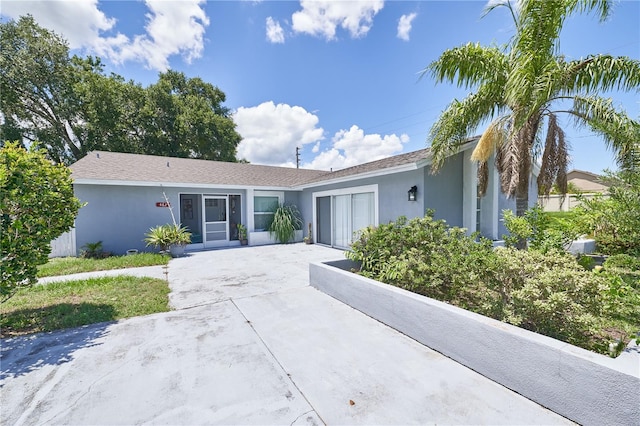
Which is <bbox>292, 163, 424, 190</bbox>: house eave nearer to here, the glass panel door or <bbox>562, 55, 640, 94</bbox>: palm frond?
the glass panel door

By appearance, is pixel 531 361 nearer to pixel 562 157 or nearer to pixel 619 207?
pixel 619 207

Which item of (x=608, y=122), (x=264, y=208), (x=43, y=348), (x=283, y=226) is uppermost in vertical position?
(x=608, y=122)

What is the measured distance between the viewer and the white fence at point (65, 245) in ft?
31.2

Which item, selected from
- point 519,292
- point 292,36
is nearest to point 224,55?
point 292,36

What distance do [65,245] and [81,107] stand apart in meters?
16.8

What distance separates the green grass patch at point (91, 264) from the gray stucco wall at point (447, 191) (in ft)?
29.3

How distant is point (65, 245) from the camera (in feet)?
31.4

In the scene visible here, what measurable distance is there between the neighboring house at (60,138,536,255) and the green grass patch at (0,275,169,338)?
15.6 feet

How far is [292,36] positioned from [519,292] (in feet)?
41.8

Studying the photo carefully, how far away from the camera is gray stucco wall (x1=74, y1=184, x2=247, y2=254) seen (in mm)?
9805

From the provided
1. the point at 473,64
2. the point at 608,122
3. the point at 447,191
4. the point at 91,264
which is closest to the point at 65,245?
the point at 91,264

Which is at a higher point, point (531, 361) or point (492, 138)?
point (492, 138)

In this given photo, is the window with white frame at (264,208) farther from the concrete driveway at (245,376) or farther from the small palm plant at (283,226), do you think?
the concrete driveway at (245,376)

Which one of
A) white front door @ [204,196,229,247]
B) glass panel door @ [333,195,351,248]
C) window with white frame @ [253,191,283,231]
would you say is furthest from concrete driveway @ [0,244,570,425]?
window with white frame @ [253,191,283,231]
